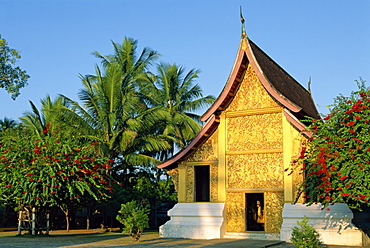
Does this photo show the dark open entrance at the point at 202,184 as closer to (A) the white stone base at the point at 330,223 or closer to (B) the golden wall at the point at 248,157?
(B) the golden wall at the point at 248,157

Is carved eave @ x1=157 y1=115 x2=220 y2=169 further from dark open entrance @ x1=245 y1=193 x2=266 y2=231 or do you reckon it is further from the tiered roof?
dark open entrance @ x1=245 y1=193 x2=266 y2=231

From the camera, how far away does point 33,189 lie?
635 inches

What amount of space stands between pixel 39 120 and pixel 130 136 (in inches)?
257

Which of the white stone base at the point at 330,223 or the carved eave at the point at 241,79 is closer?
the white stone base at the point at 330,223

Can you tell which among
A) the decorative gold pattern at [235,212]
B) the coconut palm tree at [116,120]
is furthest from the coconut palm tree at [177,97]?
the decorative gold pattern at [235,212]

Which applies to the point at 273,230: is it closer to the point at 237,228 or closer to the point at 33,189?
the point at 237,228

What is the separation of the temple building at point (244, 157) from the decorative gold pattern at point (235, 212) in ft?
0.12

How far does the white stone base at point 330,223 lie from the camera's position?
49.8 ft

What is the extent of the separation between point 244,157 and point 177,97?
13.1m

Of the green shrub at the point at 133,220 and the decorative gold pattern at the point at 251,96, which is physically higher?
the decorative gold pattern at the point at 251,96

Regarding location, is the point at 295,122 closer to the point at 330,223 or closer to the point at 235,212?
the point at 330,223

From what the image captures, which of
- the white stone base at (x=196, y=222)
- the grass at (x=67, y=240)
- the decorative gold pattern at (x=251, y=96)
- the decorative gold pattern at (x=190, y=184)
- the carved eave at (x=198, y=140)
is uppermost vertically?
the decorative gold pattern at (x=251, y=96)

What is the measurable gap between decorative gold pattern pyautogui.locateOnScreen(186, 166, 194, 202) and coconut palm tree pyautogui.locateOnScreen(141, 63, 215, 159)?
32.4 feet

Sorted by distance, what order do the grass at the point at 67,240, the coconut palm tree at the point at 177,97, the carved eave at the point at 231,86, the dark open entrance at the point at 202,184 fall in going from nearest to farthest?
the grass at the point at 67,240, the carved eave at the point at 231,86, the dark open entrance at the point at 202,184, the coconut palm tree at the point at 177,97
